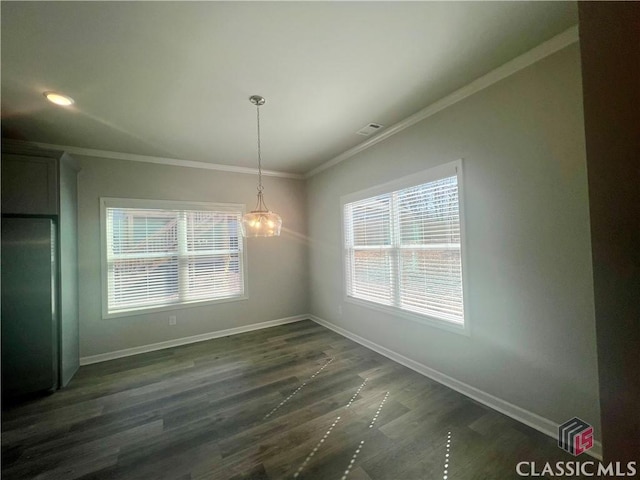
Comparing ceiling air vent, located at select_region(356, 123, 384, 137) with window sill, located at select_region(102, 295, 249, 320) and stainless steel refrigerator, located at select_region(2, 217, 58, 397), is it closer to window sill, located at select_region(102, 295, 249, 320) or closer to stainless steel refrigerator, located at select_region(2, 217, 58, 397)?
window sill, located at select_region(102, 295, 249, 320)

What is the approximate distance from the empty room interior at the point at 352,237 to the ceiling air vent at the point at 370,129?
0.32ft

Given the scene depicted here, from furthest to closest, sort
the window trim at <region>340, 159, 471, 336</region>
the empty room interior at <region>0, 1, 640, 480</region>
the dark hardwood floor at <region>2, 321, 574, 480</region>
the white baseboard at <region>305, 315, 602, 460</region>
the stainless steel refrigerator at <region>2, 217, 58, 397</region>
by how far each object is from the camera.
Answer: the stainless steel refrigerator at <region>2, 217, 58, 397</region> → the window trim at <region>340, 159, 471, 336</region> → the white baseboard at <region>305, 315, 602, 460</region> → the dark hardwood floor at <region>2, 321, 574, 480</region> → the empty room interior at <region>0, 1, 640, 480</region>

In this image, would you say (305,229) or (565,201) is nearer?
(565,201)

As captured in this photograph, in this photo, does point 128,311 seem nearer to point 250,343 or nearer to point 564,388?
point 250,343

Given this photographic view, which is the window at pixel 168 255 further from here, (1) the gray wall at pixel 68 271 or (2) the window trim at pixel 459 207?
(2) the window trim at pixel 459 207

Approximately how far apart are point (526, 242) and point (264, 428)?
255 cm

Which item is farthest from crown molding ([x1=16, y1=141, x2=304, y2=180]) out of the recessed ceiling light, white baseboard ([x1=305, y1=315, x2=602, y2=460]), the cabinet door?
white baseboard ([x1=305, y1=315, x2=602, y2=460])

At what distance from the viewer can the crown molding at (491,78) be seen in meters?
1.68

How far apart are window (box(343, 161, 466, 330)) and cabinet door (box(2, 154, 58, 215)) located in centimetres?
347

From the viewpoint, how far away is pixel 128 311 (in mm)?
3418

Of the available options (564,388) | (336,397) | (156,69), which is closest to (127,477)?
(336,397)

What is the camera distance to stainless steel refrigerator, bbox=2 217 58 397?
94.8 inches

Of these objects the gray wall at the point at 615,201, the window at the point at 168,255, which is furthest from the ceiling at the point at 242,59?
the window at the point at 168,255

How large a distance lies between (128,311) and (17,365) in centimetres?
107
